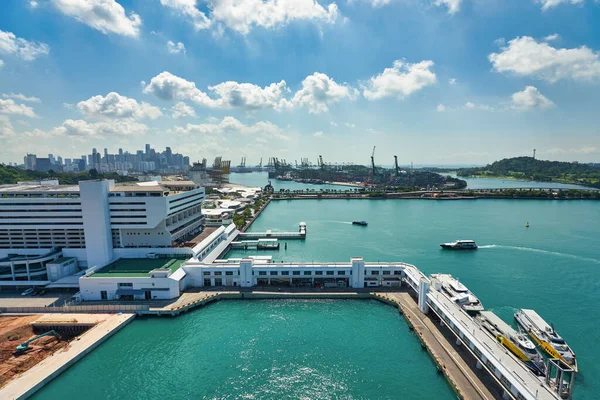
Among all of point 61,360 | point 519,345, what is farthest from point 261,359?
point 519,345

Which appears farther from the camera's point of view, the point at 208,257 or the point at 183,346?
the point at 208,257

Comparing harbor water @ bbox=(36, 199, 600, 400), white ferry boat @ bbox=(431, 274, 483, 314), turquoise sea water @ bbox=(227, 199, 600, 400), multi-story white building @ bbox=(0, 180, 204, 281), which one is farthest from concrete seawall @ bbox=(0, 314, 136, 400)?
white ferry boat @ bbox=(431, 274, 483, 314)

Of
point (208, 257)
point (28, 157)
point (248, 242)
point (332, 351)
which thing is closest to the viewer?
point (332, 351)

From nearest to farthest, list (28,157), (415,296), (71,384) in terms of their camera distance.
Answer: (71,384)
(415,296)
(28,157)

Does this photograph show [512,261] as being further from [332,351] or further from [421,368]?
[332,351]

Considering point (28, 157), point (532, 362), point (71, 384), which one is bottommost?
point (71, 384)

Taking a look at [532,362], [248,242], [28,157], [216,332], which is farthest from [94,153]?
[532,362]

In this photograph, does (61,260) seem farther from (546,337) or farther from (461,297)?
(546,337)
